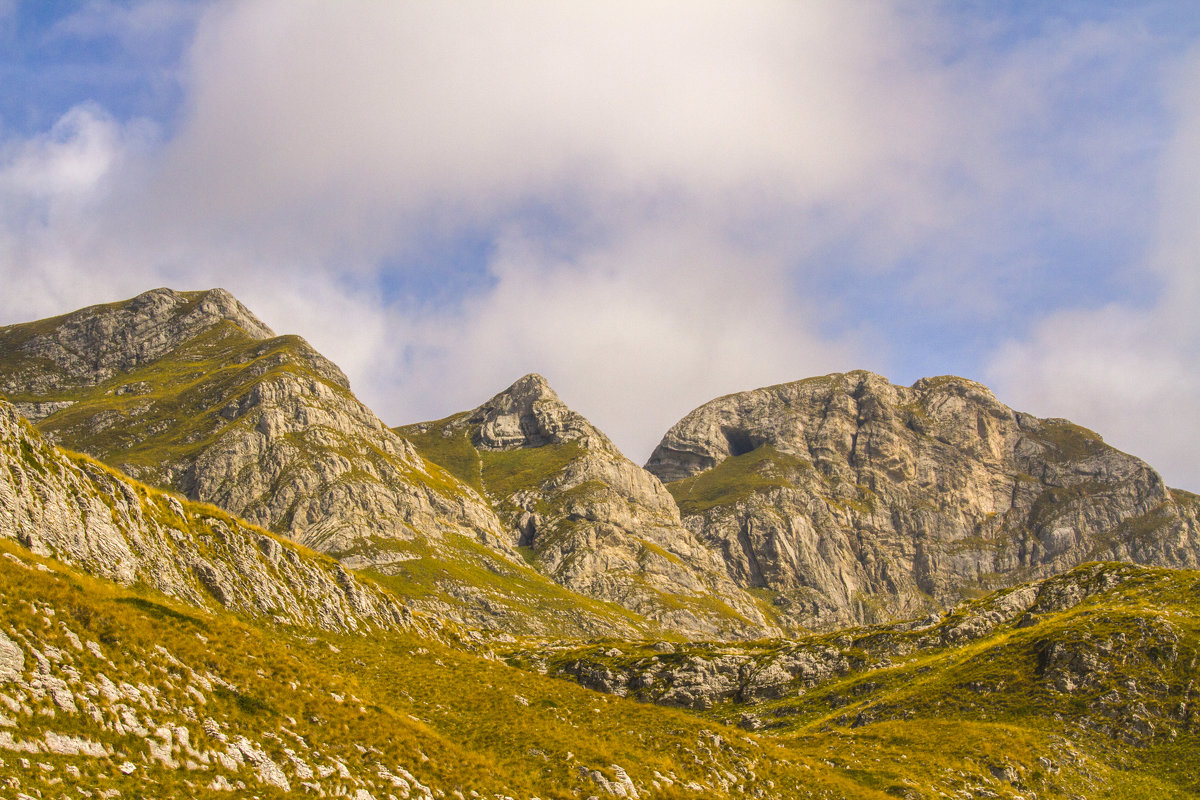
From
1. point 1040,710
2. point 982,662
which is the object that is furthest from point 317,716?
point 982,662

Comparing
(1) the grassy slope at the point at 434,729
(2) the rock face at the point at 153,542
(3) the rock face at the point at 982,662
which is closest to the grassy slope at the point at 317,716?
(1) the grassy slope at the point at 434,729

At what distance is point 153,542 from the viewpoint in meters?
52.1

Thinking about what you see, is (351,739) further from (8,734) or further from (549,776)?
(8,734)

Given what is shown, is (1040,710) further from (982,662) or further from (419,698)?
(419,698)

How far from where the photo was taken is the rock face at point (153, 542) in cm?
4412

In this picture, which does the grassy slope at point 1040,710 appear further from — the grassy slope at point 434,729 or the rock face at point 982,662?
the grassy slope at point 434,729

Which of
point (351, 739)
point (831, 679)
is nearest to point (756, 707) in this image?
point (831, 679)

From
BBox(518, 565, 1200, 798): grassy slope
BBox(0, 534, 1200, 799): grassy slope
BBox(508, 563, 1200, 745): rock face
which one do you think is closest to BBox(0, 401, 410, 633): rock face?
BBox(0, 534, 1200, 799): grassy slope

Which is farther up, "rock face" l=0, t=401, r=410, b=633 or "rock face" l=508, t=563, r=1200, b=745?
"rock face" l=0, t=401, r=410, b=633

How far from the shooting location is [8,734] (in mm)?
21797

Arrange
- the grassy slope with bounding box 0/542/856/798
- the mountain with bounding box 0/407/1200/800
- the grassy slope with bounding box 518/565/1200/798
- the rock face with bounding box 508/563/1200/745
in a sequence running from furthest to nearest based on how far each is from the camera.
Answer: the rock face with bounding box 508/563/1200/745 < the grassy slope with bounding box 518/565/1200/798 < the mountain with bounding box 0/407/1200/800 < the grassy slope with bounding box 0/542/856/798

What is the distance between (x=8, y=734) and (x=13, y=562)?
11273 millimetres

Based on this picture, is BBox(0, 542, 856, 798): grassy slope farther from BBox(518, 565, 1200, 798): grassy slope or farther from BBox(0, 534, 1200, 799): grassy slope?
BBox(518, 565, 1200, 798): grassy slope

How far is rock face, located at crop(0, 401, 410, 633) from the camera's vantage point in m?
44.1
